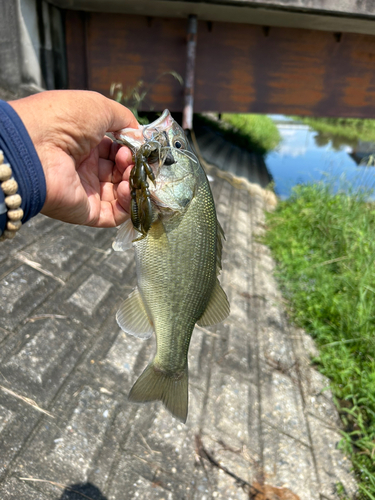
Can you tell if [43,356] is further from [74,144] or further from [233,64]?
[233,64]

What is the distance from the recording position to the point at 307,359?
470 cm

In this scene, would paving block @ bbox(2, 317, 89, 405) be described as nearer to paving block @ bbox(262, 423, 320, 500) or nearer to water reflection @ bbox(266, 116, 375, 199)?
paving block @ bbox(262, 423, 320, 500)

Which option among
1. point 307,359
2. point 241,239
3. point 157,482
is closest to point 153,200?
point 157,482

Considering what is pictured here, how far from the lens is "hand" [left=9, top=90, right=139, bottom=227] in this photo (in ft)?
5.51

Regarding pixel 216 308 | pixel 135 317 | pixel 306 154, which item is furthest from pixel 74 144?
pixel 306 154

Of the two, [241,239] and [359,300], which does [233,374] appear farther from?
[241,239]

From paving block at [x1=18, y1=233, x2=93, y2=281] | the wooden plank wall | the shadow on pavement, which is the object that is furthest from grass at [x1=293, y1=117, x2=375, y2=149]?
the shadow on pavement

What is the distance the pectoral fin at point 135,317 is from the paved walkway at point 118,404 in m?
1.04

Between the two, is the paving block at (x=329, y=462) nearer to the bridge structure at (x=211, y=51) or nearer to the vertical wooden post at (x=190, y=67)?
the vertical wooden post at (x=190, y=67)

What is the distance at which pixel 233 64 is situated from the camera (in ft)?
23.4

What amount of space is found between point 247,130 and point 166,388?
16.7m

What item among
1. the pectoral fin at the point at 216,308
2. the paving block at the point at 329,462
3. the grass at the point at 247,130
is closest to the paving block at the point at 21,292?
the pectoral fin at the point at 216,308

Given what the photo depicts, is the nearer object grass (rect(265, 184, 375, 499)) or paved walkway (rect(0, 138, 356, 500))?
paved walkway (rect(0, 138, 356, 500))

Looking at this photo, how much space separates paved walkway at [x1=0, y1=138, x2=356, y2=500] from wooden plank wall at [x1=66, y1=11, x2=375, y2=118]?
12.7 ft
